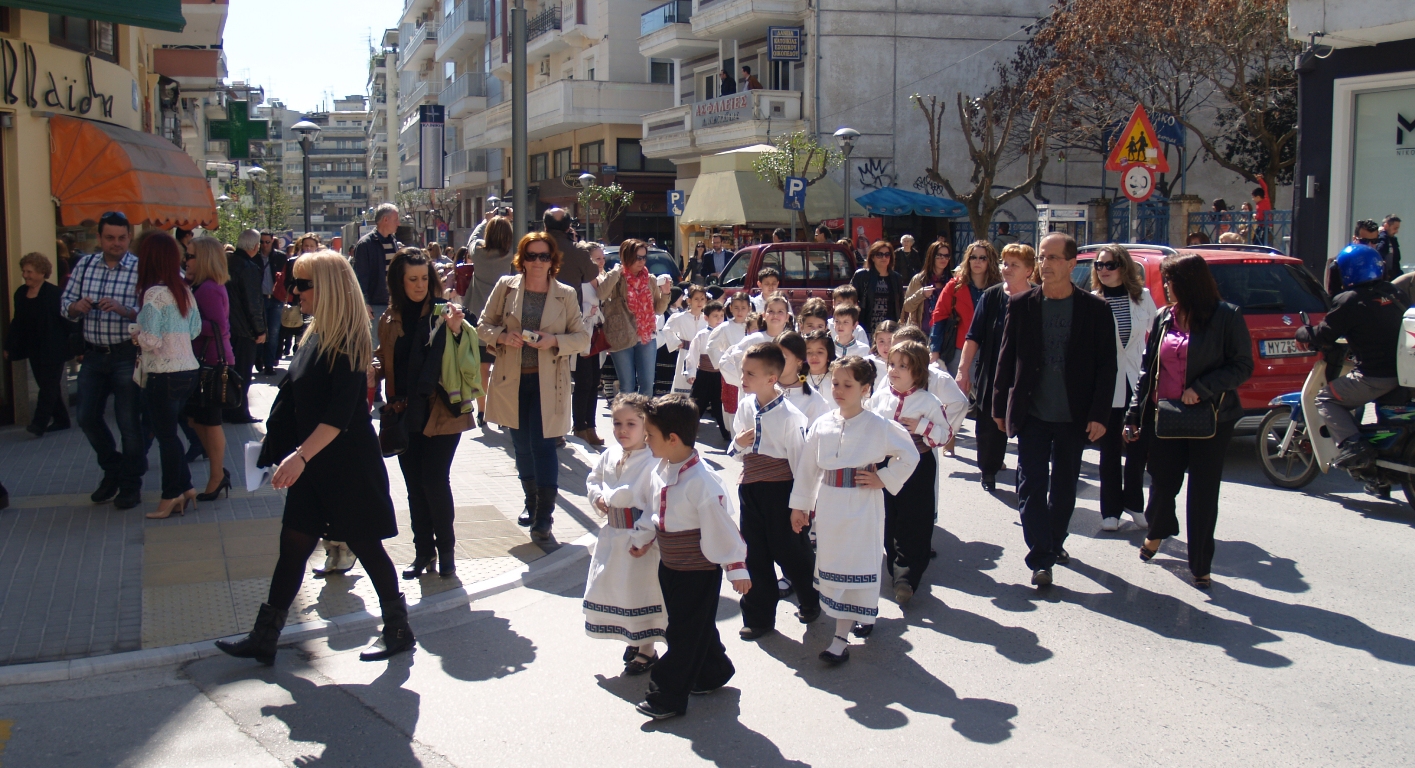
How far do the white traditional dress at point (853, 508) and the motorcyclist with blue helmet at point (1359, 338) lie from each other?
4.27m

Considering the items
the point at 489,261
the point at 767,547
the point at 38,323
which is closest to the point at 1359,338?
the point at 767,547

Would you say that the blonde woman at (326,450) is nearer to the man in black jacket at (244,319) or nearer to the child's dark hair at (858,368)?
the child's dark hair at (858,368)

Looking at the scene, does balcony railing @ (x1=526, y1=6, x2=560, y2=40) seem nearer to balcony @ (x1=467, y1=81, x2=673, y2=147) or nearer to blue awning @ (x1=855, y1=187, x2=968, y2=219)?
balcony @ (x1=467, y1=81, x2=673, y2=147)

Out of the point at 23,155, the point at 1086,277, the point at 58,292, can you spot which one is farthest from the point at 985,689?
the point at 23,155

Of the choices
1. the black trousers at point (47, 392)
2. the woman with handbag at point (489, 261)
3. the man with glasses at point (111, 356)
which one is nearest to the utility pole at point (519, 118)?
the woman with handbag at point (489, 261)

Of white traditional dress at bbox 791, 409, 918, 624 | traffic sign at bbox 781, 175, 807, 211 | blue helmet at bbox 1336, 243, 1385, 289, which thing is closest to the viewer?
white traditional dress at bbox 791, 409, 918, 624

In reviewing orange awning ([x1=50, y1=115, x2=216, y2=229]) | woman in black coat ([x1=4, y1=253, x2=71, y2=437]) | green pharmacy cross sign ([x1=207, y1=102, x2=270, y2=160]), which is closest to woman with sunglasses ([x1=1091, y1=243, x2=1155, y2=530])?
woman in black coat ([x1=4, y1=253, x2=71, y2=437])

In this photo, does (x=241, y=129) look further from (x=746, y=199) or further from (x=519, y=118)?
(x=519, y=118)

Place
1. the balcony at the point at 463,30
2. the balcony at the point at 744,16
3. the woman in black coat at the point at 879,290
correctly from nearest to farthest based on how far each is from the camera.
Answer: the woman in black coat at the point at 879,290
the balcony at the point at 744,16
the balcony at the point at 463,30

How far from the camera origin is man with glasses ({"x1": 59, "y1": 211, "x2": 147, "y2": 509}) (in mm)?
7730

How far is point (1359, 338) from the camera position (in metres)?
7.82

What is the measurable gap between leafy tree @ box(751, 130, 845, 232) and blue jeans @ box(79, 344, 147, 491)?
19.1m

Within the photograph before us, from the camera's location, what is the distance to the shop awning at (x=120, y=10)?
10.4 m

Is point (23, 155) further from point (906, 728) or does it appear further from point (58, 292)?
point (906, 728)
